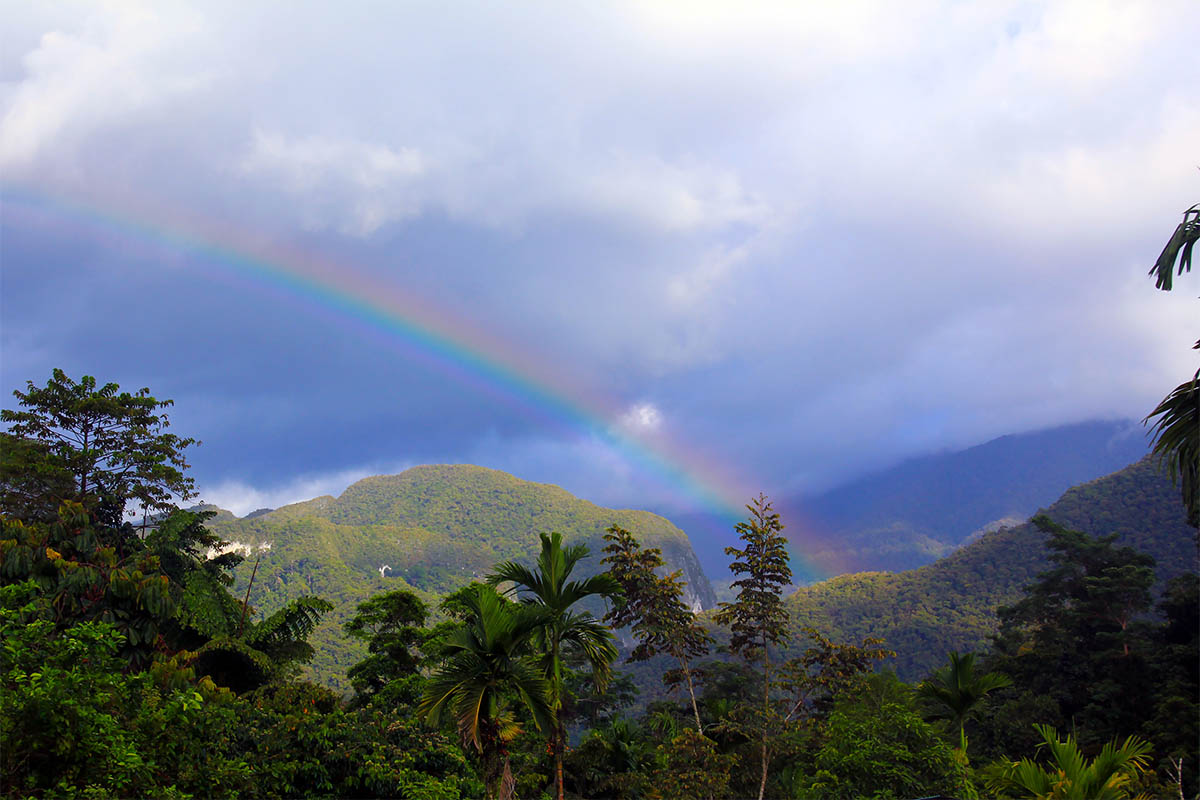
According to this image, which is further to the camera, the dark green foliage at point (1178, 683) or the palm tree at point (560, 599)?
the dark green foliage at point (1178, 683)

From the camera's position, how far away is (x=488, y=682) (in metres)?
10.4

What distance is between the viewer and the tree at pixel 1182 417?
8.57 metres

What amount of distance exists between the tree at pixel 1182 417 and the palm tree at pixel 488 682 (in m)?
8.69

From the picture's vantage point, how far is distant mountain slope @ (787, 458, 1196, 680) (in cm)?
7925

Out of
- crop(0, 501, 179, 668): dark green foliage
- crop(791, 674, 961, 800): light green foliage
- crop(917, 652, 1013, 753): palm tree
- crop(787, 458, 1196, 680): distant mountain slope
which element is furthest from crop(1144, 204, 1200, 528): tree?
crop(787, 458, 1196, 680): distant mountain slope

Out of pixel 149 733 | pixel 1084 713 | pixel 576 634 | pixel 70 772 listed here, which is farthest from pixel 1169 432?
pixel 1084 713

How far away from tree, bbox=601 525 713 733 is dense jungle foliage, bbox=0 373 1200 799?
94 millimetres

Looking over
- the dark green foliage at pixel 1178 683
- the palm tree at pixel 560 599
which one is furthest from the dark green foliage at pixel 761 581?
the dark green foliage at pixel 1178 683

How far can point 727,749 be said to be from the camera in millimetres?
25562

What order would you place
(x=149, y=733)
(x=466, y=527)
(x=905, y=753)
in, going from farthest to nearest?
(x=466, y=527) < (x=905, y=753) < (x=149, y=733)

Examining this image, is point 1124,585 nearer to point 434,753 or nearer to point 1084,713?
point 1084,713

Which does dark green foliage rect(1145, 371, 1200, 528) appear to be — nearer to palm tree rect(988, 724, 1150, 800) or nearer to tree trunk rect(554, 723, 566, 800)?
palm tree rect(988, 724, 1150, 800)

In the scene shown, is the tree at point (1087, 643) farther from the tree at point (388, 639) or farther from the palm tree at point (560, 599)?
the palm tree at point (560, 599)

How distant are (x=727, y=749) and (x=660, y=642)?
20.0 ft
